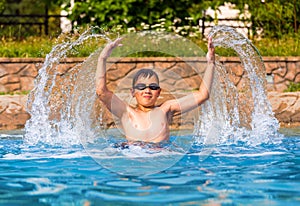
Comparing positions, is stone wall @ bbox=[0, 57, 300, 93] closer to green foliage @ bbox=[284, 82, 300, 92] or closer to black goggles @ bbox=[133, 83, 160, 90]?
green foliage @ bbox=[284, 82, 300, 92]

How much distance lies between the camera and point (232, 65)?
1217cm

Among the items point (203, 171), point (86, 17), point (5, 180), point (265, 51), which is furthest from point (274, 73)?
point (5, 180)

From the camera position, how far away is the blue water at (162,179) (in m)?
4.84

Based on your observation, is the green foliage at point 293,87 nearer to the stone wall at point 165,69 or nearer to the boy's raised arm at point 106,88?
the stone wall at point 165,69

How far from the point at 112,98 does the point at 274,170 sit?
5.54 ft

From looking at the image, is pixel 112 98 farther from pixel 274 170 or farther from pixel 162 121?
pixel 274 170

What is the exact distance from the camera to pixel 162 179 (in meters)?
5.57

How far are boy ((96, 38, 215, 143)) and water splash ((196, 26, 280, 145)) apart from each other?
1.12 m

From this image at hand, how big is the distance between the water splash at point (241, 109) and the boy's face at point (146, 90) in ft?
4.58

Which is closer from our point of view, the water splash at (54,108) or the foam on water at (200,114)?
the foam on water at (200,114)

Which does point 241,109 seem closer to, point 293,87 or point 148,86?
point 293,87

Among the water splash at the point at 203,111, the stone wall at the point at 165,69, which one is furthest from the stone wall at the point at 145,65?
the water splash at the point at 203,111

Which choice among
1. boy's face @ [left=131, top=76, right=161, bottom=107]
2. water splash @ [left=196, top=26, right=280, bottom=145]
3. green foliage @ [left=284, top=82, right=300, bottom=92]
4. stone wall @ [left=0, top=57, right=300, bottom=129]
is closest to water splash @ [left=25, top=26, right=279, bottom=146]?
water splash @ [left=196, top=26, right=280, bottom=145]

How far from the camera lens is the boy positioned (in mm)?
6656
